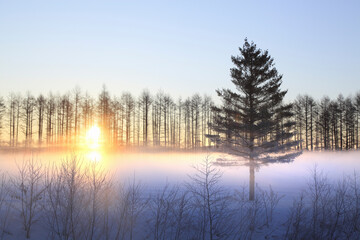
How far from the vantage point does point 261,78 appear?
1678 cm

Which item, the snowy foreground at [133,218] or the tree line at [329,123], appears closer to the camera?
the snowy foreground at [133,218]

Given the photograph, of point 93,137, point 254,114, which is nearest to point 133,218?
point 254,114

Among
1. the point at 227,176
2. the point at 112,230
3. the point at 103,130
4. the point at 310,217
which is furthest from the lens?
the point at 103,130

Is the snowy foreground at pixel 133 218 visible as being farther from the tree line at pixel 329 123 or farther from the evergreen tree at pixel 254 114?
the tree line at pixel 329 123

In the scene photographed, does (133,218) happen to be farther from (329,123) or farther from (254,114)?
(329,123)

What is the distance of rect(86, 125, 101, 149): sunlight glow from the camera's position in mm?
39938

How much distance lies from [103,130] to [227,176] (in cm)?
2396

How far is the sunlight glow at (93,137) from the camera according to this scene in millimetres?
39938

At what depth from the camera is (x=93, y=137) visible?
136ft

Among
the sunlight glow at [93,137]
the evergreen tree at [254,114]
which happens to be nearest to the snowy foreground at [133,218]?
the evergreen tree at [254,114]

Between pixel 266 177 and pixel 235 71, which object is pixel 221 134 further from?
pixel 266 177

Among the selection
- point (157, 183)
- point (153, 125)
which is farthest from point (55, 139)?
point (157, 183)

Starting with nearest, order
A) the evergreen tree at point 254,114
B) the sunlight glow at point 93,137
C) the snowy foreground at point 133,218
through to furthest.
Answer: the snowy foreground at point 133,218, the evergreen tree at point 254,114, the sunlight glow at point 93,137

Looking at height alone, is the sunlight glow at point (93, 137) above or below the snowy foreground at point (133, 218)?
above
